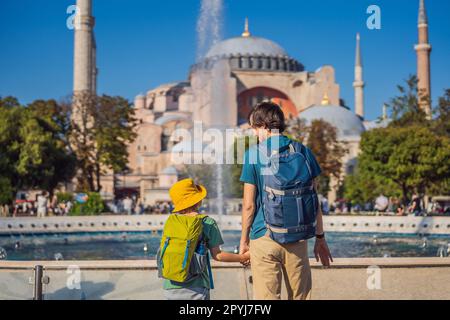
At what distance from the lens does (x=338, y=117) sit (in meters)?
49.6

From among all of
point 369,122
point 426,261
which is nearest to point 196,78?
point 369,122

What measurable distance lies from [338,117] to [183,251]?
46598 mm

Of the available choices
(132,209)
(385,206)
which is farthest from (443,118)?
(132,209)

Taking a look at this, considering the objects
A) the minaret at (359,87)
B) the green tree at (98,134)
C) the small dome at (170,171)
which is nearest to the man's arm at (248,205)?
the green tree at (98,134)

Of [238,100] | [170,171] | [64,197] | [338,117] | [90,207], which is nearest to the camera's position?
[90,207]

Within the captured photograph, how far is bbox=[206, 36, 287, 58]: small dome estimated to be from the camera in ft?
196

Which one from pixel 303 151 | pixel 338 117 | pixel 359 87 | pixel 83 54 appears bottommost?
pixel 303 151

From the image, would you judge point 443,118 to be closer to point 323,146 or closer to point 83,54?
point 323,146

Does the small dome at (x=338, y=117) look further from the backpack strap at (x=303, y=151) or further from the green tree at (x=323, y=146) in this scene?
the backpack strap at (x=303, y=151)

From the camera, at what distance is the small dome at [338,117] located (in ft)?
160

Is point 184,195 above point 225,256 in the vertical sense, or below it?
above

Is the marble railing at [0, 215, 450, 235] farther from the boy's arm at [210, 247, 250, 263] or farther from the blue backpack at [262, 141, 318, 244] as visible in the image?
the blue backpack at [262, 141, 318, 244]
